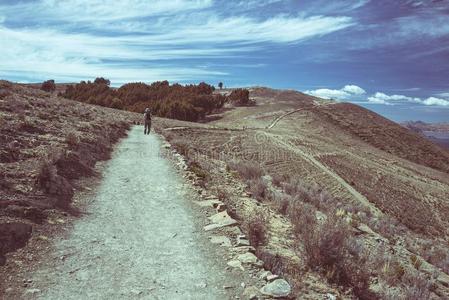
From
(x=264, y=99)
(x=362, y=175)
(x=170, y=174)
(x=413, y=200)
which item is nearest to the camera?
(x=170, y=174)

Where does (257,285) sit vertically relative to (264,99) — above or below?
below

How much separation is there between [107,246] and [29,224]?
5.68ft

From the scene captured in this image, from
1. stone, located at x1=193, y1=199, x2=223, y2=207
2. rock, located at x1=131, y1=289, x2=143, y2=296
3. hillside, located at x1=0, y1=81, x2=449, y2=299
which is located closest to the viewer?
rock, located at x1=131, y1=289, x2=143, y2=296

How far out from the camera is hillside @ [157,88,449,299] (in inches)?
350

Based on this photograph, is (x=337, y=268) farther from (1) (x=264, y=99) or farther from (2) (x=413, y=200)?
(1) (x=264, y=99)

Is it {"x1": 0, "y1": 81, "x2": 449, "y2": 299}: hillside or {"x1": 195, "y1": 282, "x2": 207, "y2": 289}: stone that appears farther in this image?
{"x1": 0, "y1": 81, "x2": 449, "y2": 299}: hillside

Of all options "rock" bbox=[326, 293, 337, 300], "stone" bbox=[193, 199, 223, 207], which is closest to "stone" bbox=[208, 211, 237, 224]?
"stone" bbox=[193, 199, 223, 207]

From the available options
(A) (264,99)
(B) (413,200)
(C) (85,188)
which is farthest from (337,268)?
(A) (264,99)

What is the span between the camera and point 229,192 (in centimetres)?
1366

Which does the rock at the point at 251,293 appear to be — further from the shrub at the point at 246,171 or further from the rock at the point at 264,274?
the shrub at the point at 246,171

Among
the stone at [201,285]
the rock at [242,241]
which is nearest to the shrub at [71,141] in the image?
the rock at [242,241]

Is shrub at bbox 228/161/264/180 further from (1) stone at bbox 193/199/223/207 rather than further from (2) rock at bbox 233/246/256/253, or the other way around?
(2) rock at bbox 233/246/256/253

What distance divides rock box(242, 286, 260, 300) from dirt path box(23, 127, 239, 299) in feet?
1.22

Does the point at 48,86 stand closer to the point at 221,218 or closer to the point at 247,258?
the point at 221,218
